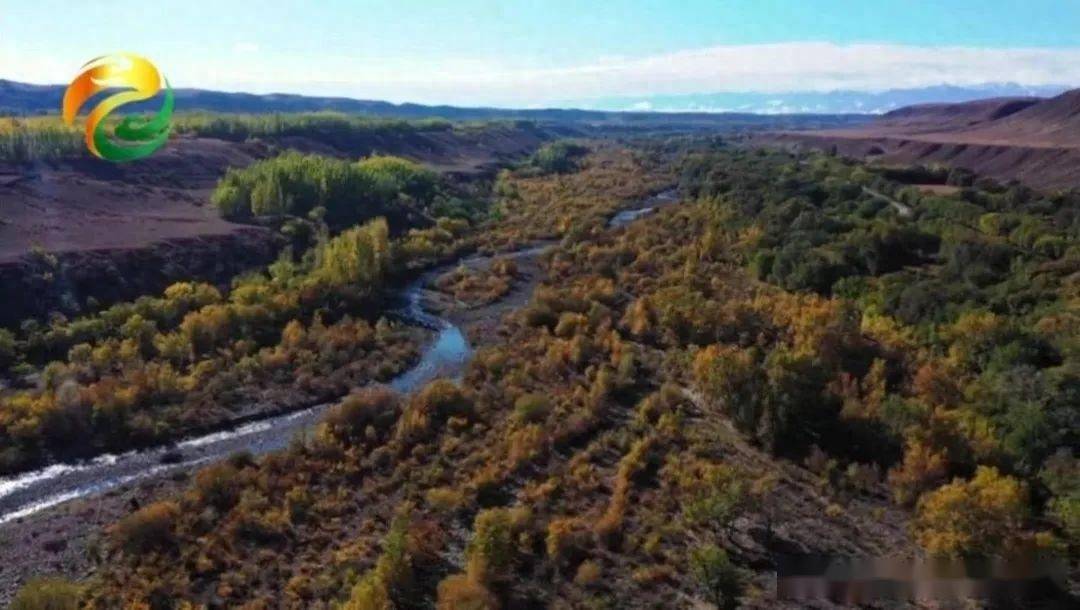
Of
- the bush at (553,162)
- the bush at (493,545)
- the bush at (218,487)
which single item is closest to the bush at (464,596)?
the bush at (493,545)

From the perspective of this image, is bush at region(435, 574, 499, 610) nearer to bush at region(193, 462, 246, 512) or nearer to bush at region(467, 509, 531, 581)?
bush at region(467, 509, 531, 581)

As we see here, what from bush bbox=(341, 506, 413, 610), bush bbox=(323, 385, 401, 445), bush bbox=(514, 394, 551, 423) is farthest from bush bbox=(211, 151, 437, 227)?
bush bbox=(341, 506, 413, 610)

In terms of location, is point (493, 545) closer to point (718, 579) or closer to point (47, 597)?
point (718, 579)

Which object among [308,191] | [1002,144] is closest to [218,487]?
[308,191]

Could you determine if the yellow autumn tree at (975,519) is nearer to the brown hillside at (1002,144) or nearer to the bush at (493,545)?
Answer: the bush at (493,545)

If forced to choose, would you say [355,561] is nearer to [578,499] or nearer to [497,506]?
[497,506]

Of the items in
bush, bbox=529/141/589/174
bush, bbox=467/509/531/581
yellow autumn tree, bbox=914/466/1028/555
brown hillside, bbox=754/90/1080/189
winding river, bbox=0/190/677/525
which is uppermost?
brown hillside, bbox=754/90/1080/189

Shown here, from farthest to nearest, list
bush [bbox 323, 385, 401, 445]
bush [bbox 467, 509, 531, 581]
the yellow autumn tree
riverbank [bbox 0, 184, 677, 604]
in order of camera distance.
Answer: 1. bush [bbox 323, 385, 401, 445]
2. riverbank [bbox 0, 184, 677, 604]
3. bush [bbox 467, 509, 531, 581]
4. the yellow autumn tree
